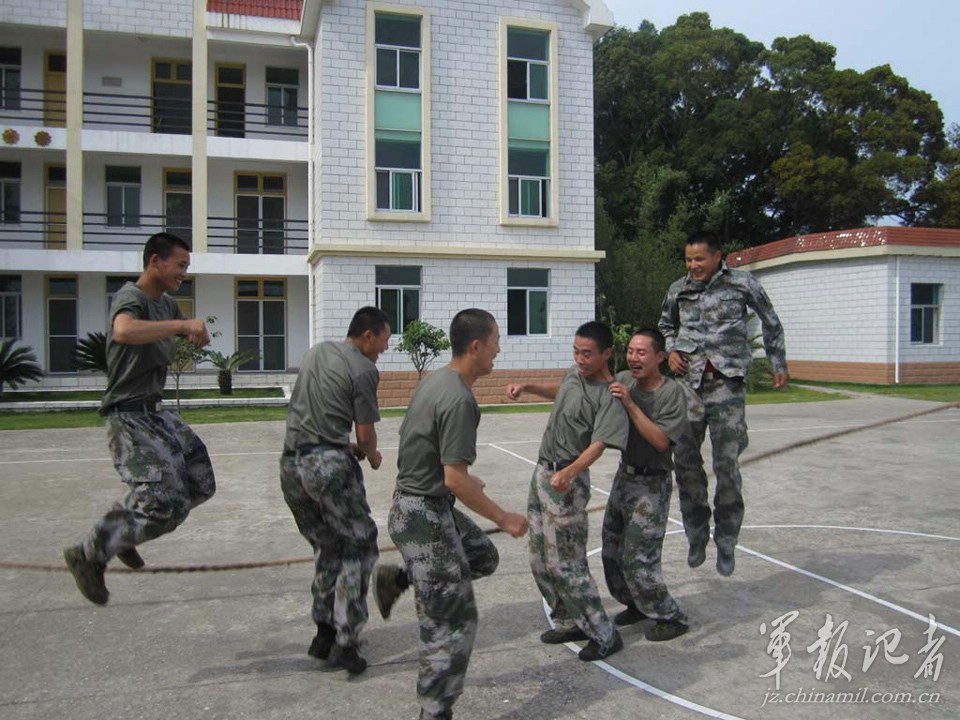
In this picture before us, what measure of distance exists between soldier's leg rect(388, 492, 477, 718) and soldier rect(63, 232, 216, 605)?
1.45m

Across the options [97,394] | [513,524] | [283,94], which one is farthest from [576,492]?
[283,94]

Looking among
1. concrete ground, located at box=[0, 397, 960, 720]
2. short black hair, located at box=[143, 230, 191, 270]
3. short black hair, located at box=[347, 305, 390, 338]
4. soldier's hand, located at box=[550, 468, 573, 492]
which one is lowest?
concrete ground, located at box=[0, 397, 960, 720]

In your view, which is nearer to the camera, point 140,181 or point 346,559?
point 346,559

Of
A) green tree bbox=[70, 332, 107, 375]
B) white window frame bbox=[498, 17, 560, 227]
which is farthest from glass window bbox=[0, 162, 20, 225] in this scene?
white window frame bbox=[498, 17, 560, 227]

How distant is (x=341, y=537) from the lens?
4.10 meters

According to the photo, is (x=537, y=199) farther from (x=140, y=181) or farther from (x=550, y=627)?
(x=550, y=627)

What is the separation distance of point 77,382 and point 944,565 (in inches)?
908

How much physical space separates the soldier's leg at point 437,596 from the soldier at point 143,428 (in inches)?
57.1

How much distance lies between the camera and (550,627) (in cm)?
453

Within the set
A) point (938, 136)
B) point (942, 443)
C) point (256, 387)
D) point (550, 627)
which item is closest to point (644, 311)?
point (256, 387)

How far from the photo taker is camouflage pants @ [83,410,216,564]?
4.14 m

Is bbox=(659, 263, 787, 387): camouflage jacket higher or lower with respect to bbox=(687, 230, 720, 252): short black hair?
lower

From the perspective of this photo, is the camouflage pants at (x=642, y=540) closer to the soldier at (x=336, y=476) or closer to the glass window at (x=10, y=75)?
the soldier at (x=336, y=476)

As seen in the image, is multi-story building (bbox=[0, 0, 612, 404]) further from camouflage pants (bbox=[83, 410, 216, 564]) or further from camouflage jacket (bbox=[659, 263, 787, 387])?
camouflage pants (bbox=[83, 410, 216, 564])
